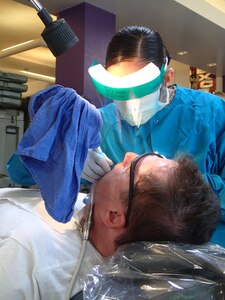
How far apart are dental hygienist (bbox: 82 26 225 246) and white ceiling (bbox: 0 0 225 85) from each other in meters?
2.19

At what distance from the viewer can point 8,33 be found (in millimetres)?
4898

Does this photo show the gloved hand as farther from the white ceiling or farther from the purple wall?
the white ceiling

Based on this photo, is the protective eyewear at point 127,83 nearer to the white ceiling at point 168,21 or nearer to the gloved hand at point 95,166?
the gloved hand at point 95,166

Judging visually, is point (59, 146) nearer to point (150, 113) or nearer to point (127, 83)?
point (127, 83)

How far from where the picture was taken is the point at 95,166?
108cm

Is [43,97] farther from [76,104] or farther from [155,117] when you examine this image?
[155,117]

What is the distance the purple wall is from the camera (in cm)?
341

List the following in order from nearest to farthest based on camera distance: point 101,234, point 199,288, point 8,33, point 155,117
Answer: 1. point 199,288
2. point 101,234
3. point 155,117
4. point 8,33

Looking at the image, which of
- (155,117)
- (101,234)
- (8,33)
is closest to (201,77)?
(8,33)

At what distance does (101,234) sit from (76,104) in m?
0.36

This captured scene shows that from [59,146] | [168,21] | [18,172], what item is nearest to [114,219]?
[59,146]

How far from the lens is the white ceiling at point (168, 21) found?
354 centimetres

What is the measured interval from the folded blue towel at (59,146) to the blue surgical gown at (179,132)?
46cm

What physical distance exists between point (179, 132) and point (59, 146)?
613 mm
